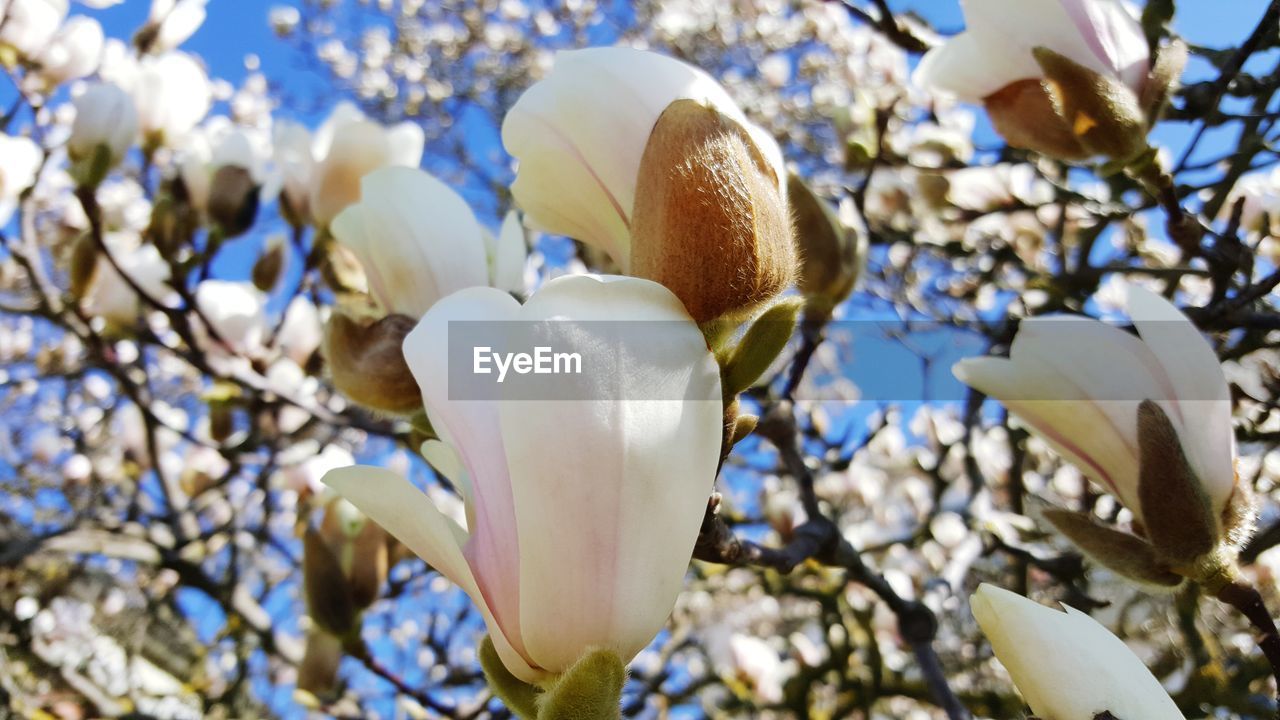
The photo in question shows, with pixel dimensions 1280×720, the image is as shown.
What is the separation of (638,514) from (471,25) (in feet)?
14.2

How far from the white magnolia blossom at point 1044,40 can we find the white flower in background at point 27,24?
1301 mm

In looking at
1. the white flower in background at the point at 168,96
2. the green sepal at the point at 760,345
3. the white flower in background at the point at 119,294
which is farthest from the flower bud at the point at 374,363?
the white flower in background at the point at 168,96

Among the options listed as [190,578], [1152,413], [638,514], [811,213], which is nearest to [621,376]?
[638,514]

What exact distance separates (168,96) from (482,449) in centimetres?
126

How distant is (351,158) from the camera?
3.27 feet

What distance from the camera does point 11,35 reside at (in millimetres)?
1356

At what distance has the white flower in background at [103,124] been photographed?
3.71 feet


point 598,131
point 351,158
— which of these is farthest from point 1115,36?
point 351,158

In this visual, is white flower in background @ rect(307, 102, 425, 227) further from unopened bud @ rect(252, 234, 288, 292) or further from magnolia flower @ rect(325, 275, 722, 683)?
magnolia flower @ rect(325, 275, 722, 683)

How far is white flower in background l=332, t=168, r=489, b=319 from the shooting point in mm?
604

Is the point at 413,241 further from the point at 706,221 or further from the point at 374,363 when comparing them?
the point at 706,221

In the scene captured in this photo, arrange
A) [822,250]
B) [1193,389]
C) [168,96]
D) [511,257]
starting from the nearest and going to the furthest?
[1193,389] < [511,257] < [822,250] < [168,96]

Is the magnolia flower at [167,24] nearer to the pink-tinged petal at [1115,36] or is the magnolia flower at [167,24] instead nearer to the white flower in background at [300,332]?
the white flower in background at [300,332]

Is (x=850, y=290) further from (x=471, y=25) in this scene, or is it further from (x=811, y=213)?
(x=471, y=25)
